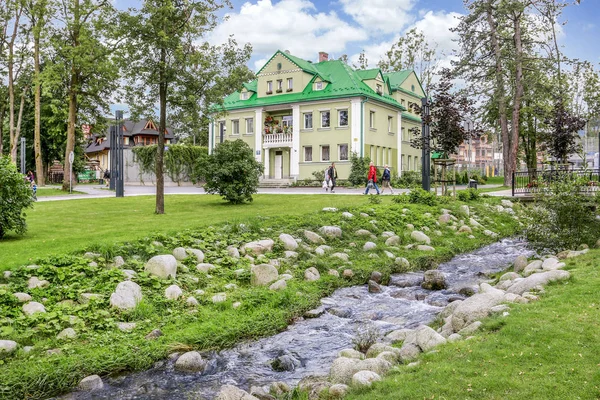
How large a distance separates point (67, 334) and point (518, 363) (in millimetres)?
5371

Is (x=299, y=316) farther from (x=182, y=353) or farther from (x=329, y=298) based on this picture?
(x=182, y=353)

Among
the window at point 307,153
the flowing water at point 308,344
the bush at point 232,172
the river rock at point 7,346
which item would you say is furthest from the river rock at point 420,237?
the window at point 307,153

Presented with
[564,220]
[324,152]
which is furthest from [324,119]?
[564,220]

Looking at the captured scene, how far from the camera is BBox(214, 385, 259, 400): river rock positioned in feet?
16.9

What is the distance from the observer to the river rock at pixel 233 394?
5139 millimetres

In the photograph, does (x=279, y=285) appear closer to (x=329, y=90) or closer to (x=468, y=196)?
(x=468, y=196)

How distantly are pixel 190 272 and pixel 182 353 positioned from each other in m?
2.90

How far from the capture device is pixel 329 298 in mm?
9328

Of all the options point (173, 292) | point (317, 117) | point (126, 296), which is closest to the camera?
point (126, 296)

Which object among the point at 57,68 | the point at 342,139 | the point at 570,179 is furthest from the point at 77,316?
the point at 342,139

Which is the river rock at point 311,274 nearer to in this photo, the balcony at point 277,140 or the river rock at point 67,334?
the river rock at point 67,334

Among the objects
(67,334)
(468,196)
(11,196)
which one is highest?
(11,196)

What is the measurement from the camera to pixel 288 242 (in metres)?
11.5

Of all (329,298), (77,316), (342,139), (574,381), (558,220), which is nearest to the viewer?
(574,381)
